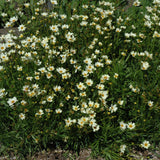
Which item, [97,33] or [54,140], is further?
[97,33]

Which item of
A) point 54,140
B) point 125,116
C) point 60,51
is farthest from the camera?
point 60,51

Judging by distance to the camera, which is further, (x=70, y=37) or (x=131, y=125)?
(x=70, y=37)

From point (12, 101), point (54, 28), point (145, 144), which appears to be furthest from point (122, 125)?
point (54, 28)

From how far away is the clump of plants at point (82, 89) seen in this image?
2977 mm

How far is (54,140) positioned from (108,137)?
67cm

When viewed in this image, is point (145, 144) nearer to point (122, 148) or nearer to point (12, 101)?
point (122, 148)

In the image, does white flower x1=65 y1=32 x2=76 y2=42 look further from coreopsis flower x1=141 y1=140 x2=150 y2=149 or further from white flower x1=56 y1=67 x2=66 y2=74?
coreopsis flower x1=141 y1=140 x2=150 y2=149

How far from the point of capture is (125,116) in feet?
10.6

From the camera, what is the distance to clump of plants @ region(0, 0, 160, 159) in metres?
2.98

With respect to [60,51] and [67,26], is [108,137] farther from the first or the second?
[67,26]

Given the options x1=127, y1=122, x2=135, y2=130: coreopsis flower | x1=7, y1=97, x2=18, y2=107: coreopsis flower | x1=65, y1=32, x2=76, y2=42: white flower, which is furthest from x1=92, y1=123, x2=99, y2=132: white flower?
x1=65, y1=32, x2=76, y2=42: white flower

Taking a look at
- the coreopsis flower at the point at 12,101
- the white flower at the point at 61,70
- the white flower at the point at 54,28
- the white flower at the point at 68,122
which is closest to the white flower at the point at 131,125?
the white flower at the point at 68,122

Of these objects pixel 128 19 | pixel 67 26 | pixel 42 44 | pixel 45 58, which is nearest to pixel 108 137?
pixel 45 58

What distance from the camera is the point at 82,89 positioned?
325 centimetres
